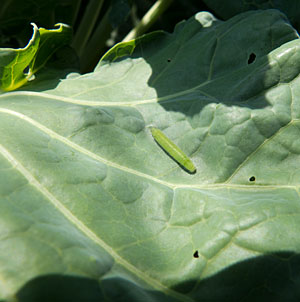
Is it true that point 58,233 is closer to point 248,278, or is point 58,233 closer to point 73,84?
point 248,278

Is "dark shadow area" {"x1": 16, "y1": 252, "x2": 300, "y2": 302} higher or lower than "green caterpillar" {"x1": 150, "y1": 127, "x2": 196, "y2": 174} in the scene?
lower

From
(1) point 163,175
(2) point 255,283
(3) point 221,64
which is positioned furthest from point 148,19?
(2) point 255,283

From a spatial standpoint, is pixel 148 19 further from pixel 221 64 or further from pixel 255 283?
pixel 255 283

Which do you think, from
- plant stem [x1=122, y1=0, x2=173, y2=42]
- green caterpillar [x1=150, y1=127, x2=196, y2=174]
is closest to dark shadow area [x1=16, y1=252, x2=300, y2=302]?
green caterpillar [x1=150, y1=127, x2=196, y2=174]

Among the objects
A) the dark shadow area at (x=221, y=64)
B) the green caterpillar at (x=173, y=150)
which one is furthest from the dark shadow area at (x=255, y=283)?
the dark shadow area at (x=221, y=64)

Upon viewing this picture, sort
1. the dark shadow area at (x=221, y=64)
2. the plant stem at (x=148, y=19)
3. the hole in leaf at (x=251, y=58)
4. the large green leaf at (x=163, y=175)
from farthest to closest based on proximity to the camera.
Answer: the plant stem at (x=148, y=19) < the hole in leaf at (x=251, y=58) < the dark shadow area at (x=221, y=64) < the large green leaf at (x=163, y=175)

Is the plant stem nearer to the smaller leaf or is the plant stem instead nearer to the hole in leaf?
the smaller leaf

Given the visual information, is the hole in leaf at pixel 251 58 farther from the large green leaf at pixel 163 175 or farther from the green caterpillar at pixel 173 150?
the green caterpillar at pixel 173 150
